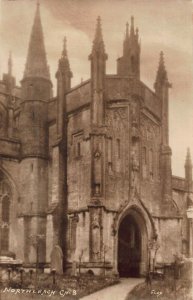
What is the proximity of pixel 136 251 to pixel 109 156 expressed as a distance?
202 inches

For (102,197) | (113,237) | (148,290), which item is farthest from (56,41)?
(148,290)

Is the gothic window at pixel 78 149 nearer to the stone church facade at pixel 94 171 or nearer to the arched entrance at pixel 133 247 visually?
the stone church facade at pixel 94 171

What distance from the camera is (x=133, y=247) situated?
2728cm

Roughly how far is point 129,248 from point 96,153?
5.65 meters

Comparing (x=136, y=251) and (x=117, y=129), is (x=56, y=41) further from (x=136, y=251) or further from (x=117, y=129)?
(x=136, y=251)

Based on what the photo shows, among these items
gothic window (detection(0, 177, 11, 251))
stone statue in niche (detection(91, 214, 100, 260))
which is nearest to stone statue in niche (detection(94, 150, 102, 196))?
stone statue in niche (detection(91, 214, 100, 260))

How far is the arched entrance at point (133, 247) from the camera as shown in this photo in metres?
26.7

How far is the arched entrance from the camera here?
26703mm

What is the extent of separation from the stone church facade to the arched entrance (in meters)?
0.05

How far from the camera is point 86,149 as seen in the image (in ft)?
84.9

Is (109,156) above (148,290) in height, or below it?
above

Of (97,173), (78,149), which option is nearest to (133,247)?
(97,173)

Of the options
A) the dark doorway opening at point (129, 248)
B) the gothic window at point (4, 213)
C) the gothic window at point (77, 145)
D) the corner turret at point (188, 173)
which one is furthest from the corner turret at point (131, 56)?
the corner turret at point (188, 173)

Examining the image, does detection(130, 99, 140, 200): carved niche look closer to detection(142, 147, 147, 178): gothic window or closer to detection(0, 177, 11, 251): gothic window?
detection(142, 147, 147, 178): gothic window
